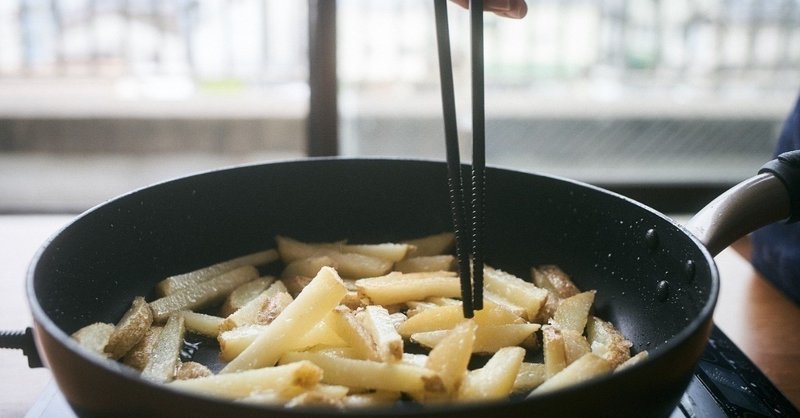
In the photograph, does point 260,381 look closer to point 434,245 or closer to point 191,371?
point 191,371

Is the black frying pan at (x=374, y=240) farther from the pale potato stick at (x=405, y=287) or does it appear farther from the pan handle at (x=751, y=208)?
the pale potato stick at (x=405, y=287)

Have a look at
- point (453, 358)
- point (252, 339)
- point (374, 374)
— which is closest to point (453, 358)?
point (453, 358)

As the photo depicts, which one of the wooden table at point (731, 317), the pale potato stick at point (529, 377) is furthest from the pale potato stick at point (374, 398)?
the wooden table at point (731, 317)

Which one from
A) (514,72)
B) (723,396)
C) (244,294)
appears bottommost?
(514,72)

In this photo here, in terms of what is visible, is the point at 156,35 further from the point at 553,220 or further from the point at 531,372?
the point at 531,372

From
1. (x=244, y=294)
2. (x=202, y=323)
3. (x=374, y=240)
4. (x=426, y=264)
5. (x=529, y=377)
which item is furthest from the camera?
(x=374, y=240)
